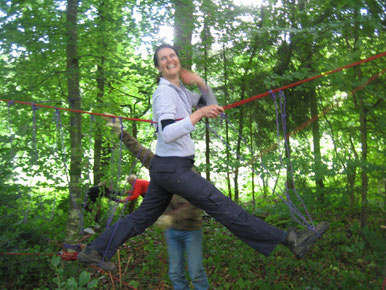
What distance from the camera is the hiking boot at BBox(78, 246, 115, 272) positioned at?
2.61 meters

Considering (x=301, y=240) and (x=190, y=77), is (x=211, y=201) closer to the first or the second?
(x=301, y=240)

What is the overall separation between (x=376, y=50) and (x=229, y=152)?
406 cm

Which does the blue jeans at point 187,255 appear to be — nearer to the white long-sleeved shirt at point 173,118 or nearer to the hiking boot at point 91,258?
the hiking boot at point 91,258

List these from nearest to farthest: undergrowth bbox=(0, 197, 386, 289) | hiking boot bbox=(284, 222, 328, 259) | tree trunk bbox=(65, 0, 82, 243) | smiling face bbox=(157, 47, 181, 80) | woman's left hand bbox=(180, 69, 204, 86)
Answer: hiking boot bbox=(284, 222, 328, 259) → smiling face bbox=(157, 47, 181, 80) → woman's left hand bbox=(180, 69, 204, 86) → undergrowth bbox=(0, 197, 386, 289) → tree trunk bbox=(65, 0, 82, 243)

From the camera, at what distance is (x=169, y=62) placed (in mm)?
2549

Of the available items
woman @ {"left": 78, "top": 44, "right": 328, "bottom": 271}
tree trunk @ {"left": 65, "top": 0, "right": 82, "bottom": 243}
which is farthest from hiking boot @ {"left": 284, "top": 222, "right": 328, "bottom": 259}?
tree trunk @ {"left": 65, "top": 0, "right": 82, "bottom": 243}

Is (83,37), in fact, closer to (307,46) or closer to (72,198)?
(72,198)

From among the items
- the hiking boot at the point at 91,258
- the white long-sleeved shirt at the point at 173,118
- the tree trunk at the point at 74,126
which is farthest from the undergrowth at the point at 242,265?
the white long-sleeved shirt at the point at 173,118

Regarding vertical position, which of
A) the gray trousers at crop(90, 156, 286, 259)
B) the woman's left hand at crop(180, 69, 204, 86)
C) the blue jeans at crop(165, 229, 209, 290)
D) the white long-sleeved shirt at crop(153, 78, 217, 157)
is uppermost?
the woman's left hand at crop(180, 69, 204, 86)

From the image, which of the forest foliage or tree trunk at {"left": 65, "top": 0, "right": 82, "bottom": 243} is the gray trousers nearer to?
the forest foliage

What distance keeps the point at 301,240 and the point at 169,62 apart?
5.16 feet

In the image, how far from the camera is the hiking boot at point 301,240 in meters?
2.31

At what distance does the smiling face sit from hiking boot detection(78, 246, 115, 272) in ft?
4.75

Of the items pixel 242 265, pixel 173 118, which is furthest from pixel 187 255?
pixel 242 265
